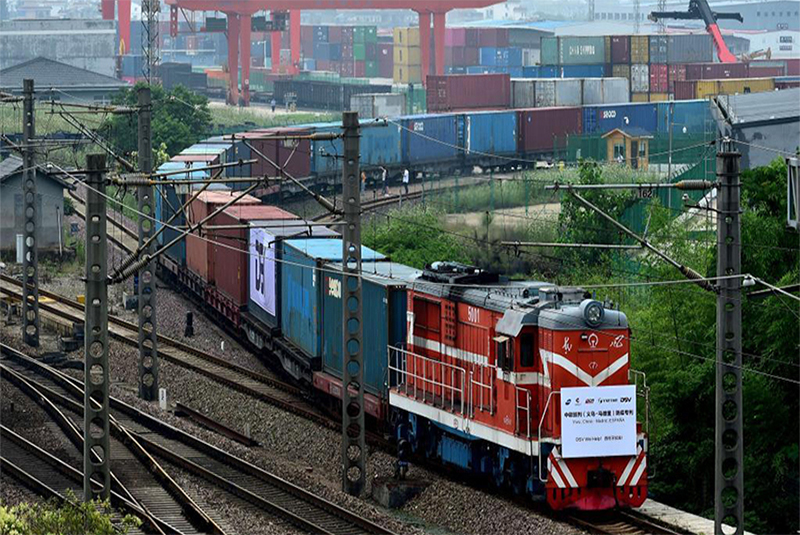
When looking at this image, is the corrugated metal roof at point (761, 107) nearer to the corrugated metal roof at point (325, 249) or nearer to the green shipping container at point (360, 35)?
the corrugated metal roof at point (325, 249)

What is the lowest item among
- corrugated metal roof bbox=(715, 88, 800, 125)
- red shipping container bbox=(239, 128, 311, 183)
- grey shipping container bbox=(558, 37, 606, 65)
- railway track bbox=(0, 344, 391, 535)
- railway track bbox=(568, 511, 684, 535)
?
railway track bbox=(0, 344, 391, 535)

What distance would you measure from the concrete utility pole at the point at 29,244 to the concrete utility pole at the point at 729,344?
22.4m

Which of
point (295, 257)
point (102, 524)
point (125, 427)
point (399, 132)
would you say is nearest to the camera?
point (102, 524)

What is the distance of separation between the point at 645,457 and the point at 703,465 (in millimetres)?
3960

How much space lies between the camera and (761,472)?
78.6 ft

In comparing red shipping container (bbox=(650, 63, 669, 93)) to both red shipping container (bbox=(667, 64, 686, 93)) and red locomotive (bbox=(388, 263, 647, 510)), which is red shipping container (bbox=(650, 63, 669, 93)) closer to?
red shipping container (bbox=(667, 64, 686, 93))

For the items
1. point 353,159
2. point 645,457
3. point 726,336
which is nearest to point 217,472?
point 353,159

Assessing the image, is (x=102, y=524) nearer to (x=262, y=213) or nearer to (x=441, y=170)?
(x=262, y=213)

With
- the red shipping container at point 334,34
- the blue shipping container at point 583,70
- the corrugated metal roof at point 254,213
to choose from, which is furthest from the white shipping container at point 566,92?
the red shipping container at point 334,34

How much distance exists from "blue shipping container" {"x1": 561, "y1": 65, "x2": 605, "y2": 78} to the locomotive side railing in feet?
250

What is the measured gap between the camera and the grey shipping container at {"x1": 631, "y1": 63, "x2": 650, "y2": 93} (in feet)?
325

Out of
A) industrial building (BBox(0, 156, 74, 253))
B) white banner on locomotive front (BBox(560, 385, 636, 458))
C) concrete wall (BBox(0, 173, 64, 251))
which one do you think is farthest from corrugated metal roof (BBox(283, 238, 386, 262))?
concrete wall (BBox(0, 173, 64, 251))

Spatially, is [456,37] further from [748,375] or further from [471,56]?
[748,375]

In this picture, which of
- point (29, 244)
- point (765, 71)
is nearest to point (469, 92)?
point (765, 71)
